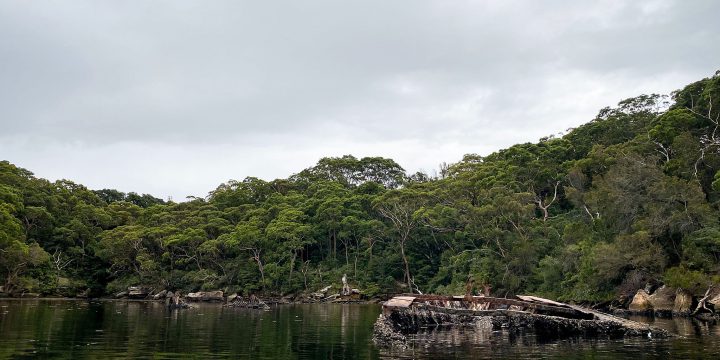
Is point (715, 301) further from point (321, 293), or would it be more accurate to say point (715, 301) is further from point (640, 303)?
point (321, 293)

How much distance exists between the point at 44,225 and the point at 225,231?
2328 centimetres

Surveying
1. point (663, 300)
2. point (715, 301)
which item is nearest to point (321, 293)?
point (663, 300)

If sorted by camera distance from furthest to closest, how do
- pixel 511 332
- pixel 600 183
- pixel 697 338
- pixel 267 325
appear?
pixel 600 183, pixel 267 325, pixel 511 332, pixel 697 338

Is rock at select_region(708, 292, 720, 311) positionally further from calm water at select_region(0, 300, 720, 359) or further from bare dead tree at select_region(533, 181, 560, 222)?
bare dead tree at select_region(533, 181, 560, 222)

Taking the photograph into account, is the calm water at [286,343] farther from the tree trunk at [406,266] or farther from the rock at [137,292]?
the rock at [137,292]

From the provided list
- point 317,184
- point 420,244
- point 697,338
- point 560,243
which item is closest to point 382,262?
point 420,244

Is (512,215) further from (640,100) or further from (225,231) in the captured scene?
(225,231)

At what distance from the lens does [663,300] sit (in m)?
38.8

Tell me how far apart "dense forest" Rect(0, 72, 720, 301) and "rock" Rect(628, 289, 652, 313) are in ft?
5.07

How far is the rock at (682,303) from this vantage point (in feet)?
121

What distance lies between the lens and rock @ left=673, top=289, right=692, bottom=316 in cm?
3688

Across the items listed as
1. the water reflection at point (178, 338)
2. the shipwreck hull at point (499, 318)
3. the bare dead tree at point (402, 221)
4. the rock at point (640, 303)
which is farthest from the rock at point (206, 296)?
the rock at point (640, 303)

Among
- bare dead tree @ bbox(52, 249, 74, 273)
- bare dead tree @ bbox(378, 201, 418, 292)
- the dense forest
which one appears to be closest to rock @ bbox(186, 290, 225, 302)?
the dense forest

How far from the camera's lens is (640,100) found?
233ft
